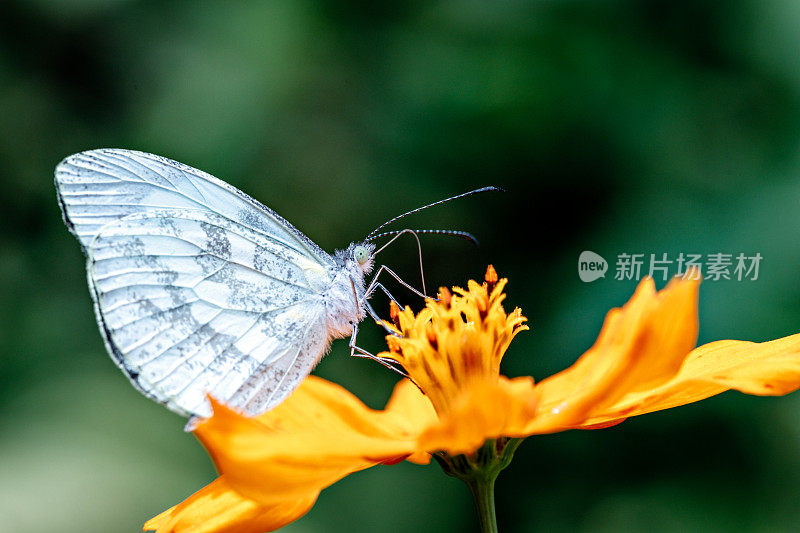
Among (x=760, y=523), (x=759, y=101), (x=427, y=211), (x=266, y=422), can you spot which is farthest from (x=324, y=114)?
(x=760, y=523)

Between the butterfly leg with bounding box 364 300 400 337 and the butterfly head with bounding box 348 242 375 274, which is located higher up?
the butterfly head with bounding box 348 242 375 274

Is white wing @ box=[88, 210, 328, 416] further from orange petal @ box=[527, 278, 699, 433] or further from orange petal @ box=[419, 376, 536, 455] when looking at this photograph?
orange petal @ box=[527, 278, 699, 433]

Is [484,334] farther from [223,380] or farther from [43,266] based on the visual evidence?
[43,266]

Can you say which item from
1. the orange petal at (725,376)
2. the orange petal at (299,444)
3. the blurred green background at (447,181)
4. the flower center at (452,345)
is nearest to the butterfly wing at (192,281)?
the orange petal at (299,444)

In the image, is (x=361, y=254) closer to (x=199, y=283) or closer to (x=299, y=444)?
(x=199, y=283)

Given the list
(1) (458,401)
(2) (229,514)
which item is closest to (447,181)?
(1) (458,401)

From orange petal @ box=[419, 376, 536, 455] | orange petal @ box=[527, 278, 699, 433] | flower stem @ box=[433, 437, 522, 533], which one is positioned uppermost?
orange petal @ box=[527, 278, 699, 433]

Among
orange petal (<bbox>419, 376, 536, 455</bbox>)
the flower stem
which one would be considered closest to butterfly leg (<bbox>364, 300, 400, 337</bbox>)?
the flower stem
